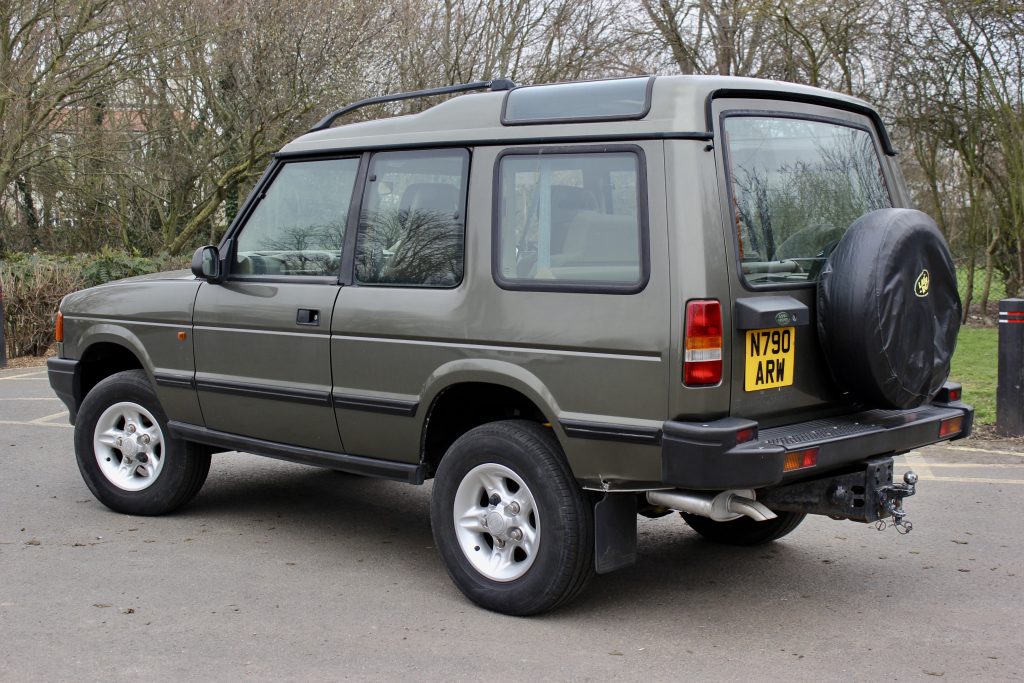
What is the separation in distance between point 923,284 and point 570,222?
1.40 m

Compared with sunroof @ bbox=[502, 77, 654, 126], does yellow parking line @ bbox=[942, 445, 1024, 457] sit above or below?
below

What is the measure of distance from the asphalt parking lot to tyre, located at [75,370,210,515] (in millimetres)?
142

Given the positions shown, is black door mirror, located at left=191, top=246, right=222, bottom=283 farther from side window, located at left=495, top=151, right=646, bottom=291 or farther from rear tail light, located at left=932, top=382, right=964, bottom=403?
rear tail light, located at left=932, top=382, right=964, bottom=403

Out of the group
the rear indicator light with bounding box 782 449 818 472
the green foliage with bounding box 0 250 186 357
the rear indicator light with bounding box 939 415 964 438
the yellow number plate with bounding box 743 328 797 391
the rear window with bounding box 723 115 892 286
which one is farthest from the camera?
the green foliage with bounding box 0 250 186 357

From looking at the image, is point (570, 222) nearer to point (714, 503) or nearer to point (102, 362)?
point (714, 503)

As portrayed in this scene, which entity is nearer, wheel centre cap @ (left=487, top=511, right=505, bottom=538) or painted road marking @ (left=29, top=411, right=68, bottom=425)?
wheel centre cap @ (left=487, top=511, right=505, bottom=538)

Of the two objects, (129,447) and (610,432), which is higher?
(610,432)

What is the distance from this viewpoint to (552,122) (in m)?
4.45

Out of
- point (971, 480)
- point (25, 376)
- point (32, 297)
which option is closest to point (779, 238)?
point (971, 480)

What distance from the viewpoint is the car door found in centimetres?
521

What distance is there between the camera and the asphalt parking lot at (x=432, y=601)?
403cm

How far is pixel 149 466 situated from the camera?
20.3ft

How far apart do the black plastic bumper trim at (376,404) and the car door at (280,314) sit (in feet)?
0.33

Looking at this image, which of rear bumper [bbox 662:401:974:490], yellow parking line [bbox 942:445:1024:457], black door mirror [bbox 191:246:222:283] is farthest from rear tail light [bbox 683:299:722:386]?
yellow parking line [bbox 942:445:1024:457]
